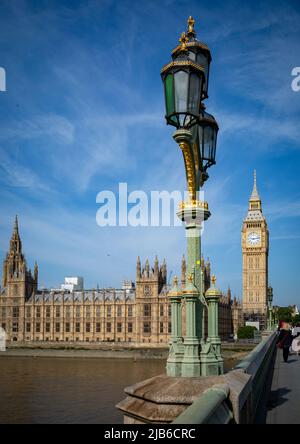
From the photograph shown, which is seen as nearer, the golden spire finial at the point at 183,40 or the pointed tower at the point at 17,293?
the golden spire finial at the point at 183,40

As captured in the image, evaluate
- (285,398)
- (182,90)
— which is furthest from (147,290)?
(182,90)

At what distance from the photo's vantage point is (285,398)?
40.3ft

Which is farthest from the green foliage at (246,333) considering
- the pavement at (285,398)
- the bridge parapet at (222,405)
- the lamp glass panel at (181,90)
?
the lamp glass panel at (181,90)

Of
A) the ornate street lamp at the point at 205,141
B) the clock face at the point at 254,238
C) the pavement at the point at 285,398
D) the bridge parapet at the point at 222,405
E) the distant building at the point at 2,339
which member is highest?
the clock face at the point at 254,238

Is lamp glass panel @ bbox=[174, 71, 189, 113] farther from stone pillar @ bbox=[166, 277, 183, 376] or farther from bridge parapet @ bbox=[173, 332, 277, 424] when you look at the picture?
→ bridge parapet @ bbox=[173, 332, 277, 424]

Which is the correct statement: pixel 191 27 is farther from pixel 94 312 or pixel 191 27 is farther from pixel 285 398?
pixel 94 312

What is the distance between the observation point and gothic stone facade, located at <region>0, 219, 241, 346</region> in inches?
3748

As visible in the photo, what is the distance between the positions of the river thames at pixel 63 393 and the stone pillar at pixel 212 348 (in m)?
21.6

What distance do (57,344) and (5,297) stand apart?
20.2 metres

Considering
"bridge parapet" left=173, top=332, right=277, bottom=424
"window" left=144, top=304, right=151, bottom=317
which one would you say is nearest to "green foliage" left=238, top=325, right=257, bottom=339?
"window" left=144, top=304, right=151, bottom=317

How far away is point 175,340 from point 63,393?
37.6m

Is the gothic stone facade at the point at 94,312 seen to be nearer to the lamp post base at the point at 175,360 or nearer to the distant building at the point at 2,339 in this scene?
the distant building at the point at 2,339

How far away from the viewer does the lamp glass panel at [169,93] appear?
28.6ft

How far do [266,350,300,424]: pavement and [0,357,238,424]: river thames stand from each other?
13.8 meters
